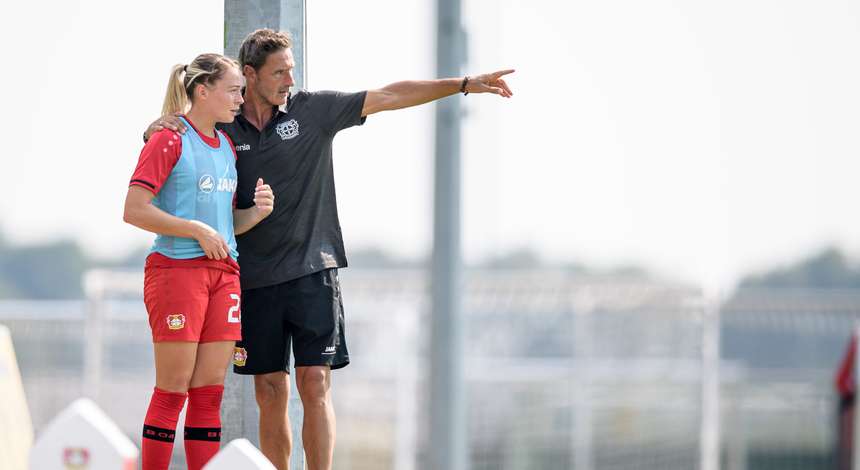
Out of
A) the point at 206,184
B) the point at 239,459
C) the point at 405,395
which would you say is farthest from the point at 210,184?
the point at 405,395

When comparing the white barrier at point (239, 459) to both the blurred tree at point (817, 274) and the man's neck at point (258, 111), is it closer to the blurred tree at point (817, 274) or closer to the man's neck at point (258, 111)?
the man's neck at point (258, 111)

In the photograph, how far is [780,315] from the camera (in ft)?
55.0

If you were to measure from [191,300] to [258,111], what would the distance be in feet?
2.98

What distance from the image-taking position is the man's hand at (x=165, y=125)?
4.86 m

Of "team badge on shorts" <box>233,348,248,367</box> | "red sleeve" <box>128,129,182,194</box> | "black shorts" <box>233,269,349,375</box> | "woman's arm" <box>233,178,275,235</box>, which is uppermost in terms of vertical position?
"red sleeve" <box>128,129,182,194</box>

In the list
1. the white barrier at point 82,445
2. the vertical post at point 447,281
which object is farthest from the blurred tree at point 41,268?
the white barrier at point 82,445

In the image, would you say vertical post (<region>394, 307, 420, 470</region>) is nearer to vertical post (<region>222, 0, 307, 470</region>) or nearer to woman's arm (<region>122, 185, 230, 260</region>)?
vertical post (<region>222, 0, 307, 470</region>)

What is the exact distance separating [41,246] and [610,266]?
88.3ft

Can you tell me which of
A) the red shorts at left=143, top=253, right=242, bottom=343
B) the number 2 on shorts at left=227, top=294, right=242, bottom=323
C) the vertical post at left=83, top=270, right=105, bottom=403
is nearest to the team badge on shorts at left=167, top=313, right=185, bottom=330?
the red shorts at left=143, top=253, right=242, bottom=343

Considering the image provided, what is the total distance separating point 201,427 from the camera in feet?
16.0

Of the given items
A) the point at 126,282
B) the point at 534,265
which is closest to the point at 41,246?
the point at 534,265

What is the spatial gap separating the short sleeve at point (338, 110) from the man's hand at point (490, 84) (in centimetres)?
47

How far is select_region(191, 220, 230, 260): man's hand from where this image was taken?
475 cm

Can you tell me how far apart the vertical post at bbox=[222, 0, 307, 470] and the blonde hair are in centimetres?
57
